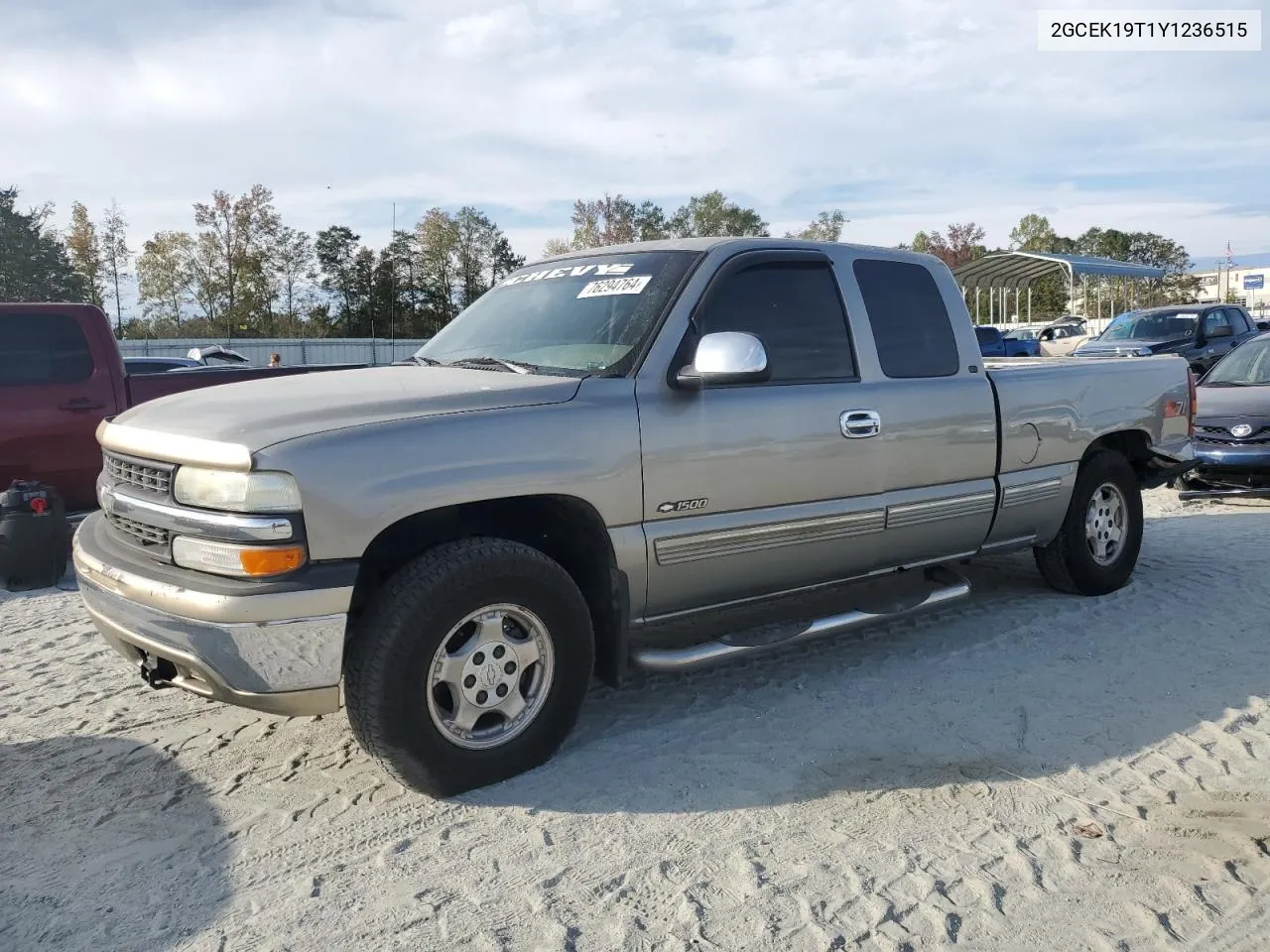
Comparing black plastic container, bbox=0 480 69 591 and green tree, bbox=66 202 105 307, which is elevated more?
green tree, bbox=66 202 105 307

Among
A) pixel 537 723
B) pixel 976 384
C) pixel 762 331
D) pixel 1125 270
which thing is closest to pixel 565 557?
pixel 537 723

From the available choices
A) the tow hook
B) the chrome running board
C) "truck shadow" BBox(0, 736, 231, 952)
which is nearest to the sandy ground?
"truck shadow" BBox(0, 736, 231, 952)

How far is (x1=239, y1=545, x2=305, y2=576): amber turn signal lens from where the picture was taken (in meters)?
2.95

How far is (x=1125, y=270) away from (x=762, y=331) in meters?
27.9

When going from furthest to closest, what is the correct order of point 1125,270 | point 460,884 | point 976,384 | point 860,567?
point 1125,270
point 976,384
point 860,567
point 460,884

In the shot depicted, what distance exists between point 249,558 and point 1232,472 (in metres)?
8.61

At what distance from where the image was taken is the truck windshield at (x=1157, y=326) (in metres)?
16.6

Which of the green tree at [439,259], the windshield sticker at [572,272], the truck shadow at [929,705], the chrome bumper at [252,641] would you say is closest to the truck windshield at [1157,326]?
the truck shadow at [929,705]

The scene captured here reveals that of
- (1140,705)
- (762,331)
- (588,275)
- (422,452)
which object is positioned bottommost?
(1140,705)

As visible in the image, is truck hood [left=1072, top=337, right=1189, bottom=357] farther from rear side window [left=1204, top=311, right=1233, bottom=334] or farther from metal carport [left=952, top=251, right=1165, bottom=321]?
metal carport [left=952, top=251, right=1165, bottom=321]

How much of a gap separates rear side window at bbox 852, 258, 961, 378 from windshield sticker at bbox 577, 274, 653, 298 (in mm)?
1094

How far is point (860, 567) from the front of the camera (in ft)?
14.6

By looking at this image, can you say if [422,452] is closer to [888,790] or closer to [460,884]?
[460,884]

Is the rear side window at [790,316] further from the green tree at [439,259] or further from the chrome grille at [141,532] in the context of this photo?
the green tree at [439,259]
